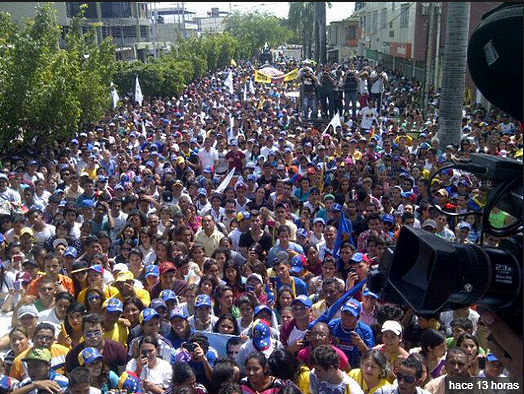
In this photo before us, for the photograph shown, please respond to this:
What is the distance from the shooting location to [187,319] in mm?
5602

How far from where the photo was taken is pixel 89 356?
4.69 metres

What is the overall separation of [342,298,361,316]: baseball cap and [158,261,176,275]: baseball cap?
2.10m

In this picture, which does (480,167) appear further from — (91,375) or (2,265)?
(2,265)

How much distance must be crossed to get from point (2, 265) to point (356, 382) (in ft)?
15.5

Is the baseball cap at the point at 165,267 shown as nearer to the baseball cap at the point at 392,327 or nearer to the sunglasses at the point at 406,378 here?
the baseball cap at the point at 392,327

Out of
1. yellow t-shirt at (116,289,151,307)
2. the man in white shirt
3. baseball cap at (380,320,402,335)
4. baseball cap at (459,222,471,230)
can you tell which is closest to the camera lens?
baseball cap at (380,320,402,335)

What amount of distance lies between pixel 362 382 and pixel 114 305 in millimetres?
2335

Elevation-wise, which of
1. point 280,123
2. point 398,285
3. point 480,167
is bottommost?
point 280,123

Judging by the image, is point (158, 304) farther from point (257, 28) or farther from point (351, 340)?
point (257, 28)

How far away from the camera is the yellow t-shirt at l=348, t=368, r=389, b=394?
4.34 metres

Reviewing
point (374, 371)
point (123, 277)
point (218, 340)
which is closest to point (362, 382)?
point (374, 371)

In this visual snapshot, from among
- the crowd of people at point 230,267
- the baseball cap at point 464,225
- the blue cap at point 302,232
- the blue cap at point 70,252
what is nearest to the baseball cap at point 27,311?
the crowd of people at point 230,267

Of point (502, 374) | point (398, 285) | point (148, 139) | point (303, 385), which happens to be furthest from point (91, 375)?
point (148, 139)

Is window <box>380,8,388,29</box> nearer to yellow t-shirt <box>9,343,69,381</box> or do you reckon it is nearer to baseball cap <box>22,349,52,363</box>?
yellow t-shirt <box>9,343,69,381</box>
